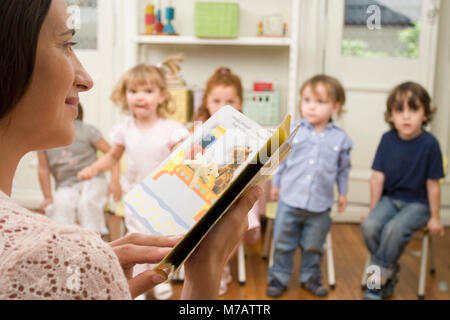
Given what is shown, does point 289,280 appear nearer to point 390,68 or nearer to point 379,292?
point 379,292

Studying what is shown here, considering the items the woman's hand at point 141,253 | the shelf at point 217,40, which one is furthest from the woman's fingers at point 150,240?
the shelf at point 217,40

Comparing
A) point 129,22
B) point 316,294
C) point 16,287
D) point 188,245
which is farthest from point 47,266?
point 129,22

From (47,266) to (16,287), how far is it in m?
0.03

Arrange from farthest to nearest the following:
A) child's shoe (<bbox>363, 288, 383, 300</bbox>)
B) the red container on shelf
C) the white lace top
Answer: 1. the red container on shelf
2. child's shoe (<bbox>363, 288, 383, 300</bbox>)
3. the white lace top

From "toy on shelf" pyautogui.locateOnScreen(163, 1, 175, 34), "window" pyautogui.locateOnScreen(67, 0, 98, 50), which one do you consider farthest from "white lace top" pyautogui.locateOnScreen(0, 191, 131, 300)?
"window" pyautogui.locateOnScreen(67, 0, 98, 50)

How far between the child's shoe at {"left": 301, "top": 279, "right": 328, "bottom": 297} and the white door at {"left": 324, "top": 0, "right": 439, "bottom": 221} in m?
1.01

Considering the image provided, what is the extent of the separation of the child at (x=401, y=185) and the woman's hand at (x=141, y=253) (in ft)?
5.16

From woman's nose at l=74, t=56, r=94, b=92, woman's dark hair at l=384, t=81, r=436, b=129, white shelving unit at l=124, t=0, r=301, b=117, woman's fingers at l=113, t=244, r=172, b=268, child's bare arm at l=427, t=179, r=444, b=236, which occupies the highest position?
white shelving unit at l=124, t=0, r=301, b=117

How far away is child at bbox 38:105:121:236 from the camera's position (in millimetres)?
2242

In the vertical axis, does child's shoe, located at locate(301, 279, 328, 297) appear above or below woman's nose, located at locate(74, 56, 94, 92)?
below

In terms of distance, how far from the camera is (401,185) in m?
2.19

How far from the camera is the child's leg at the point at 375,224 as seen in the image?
2137 millimetres

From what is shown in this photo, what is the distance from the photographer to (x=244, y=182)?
1.70 ft

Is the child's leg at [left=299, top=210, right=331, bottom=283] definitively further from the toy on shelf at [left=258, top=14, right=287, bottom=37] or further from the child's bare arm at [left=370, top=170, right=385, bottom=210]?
the toy on shelf at [left=258, top=14, right=287, bottom=37]
